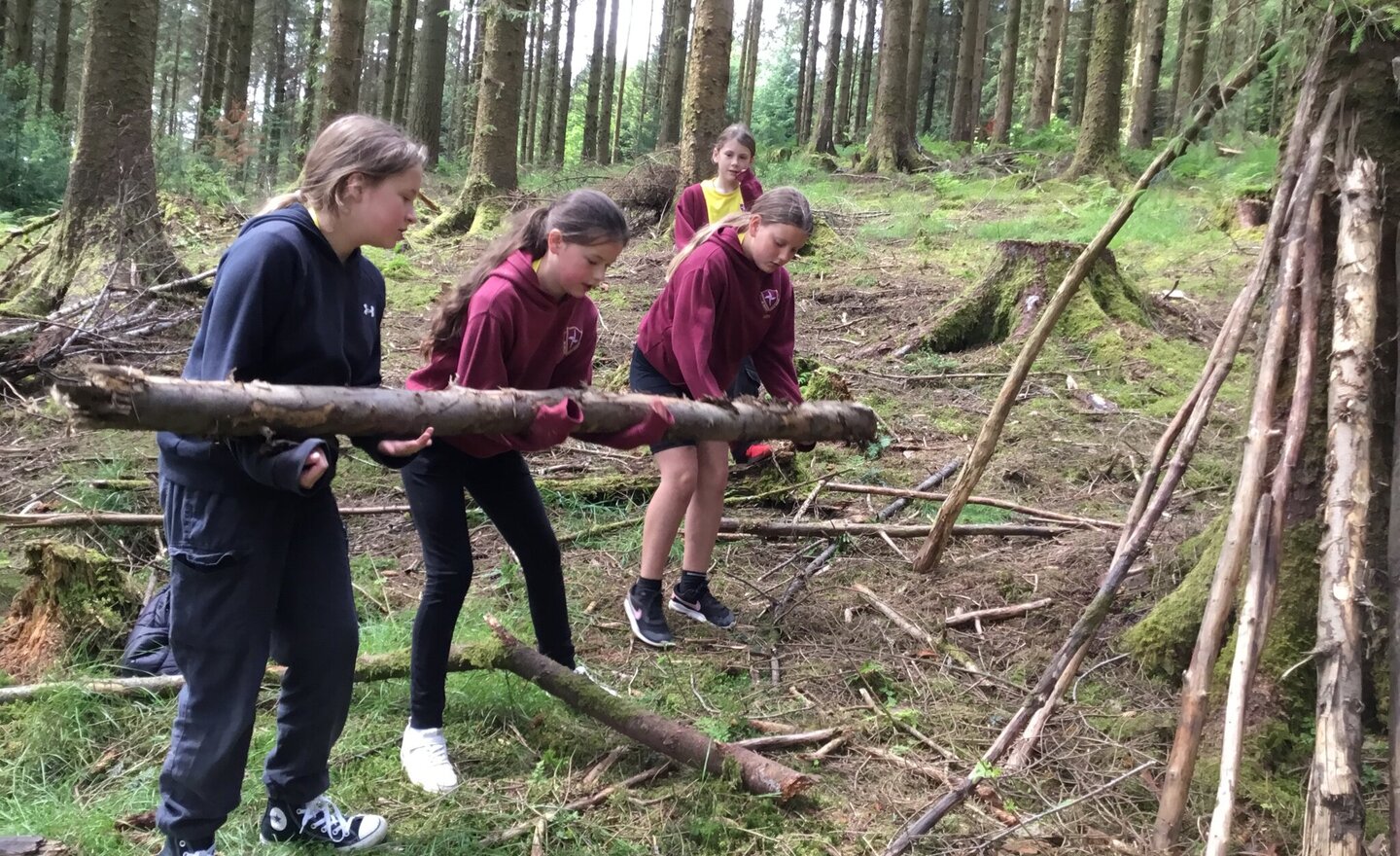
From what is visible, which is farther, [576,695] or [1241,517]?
[576,695]

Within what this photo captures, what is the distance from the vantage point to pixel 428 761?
2994mm

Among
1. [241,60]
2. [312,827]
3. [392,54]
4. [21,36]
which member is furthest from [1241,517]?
[392,54]

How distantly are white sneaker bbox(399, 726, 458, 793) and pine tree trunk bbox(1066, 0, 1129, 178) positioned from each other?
13.2 metres

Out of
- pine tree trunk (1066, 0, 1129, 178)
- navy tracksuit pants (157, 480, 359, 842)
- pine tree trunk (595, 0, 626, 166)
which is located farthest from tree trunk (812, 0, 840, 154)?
navy tracksuit pants (157, 480, 359, 842)

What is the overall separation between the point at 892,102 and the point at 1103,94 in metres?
4.77

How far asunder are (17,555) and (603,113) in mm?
29462

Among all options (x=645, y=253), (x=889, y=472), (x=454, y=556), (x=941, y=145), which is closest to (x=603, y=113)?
(x=941, y=145)

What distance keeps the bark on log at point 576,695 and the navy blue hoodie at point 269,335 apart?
0.99 m

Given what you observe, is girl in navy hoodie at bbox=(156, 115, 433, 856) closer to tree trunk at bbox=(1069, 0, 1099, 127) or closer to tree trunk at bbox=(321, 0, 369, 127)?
tree trunk at bbox=(321, 0, 369, 127)

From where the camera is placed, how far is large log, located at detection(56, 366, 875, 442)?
209 centimetres

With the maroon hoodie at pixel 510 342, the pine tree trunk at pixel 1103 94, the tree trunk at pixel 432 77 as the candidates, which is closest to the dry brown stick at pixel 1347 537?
the maroon hoodie at pixel 510 342

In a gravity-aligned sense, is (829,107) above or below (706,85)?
above

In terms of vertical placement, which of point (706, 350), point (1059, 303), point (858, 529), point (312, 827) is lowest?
point (312, 827)

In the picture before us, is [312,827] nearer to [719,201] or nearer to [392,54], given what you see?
[719,201]
